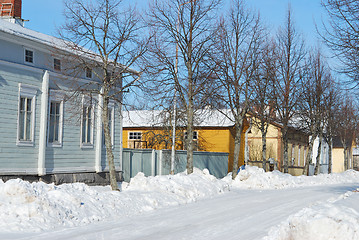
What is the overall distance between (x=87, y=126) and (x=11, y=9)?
24.7 ft

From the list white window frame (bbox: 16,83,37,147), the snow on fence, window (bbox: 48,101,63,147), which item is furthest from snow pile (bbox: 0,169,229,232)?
the snow on fence

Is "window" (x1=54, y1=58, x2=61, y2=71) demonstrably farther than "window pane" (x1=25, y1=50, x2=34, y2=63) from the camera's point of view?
Yes

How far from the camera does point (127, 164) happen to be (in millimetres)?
27703

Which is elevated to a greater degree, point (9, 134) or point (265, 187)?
point (9, 134)

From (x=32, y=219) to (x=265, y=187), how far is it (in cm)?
1714

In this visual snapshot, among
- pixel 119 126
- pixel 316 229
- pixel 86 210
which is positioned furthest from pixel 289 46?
pixel 316 229

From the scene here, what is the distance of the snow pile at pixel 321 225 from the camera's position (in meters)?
7.94

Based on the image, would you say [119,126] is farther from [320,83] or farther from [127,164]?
[320,83]

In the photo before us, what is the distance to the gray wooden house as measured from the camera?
19.2 metres

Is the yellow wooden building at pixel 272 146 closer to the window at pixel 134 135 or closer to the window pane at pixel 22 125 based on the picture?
the window at pixel 134 135

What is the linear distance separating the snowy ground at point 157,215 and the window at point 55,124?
5.96 m

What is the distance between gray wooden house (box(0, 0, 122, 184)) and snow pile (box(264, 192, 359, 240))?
13.0 metres

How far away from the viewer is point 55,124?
2198 cm

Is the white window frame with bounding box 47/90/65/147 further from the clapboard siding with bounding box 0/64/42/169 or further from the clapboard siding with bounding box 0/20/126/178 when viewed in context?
the clapboard siding with bounding box 0/64/42/169
